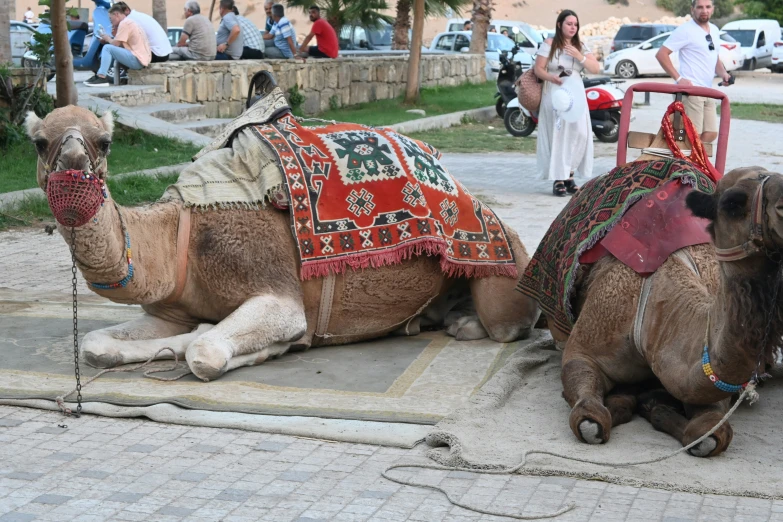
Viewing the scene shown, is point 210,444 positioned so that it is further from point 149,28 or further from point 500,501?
point 149,28

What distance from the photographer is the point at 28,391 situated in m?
Result: 5.01

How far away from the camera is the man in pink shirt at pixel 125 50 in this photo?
1595cm

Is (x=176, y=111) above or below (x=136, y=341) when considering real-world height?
above

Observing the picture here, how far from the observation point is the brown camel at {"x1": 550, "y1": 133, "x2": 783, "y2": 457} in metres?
3.53

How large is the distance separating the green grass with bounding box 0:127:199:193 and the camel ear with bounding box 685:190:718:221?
857 cm

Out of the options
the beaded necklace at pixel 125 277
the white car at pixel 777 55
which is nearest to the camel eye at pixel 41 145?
the beaded necklace at pixel 125 277

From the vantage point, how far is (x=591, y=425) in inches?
169

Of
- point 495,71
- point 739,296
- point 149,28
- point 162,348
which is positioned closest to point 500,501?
point 739,296

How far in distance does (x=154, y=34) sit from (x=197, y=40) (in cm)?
176

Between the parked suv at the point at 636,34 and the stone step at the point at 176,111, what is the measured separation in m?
30.5

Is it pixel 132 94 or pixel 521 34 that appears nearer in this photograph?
pixel 132 94

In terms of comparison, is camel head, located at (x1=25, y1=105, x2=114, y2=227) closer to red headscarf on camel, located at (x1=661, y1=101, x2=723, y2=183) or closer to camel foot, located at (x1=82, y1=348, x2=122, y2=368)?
camel foot, located at (x1=82, y1=348, x2=122, y2=368)

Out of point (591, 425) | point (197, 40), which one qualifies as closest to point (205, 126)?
point (197, 40)

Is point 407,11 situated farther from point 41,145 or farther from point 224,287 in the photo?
point 41,145
